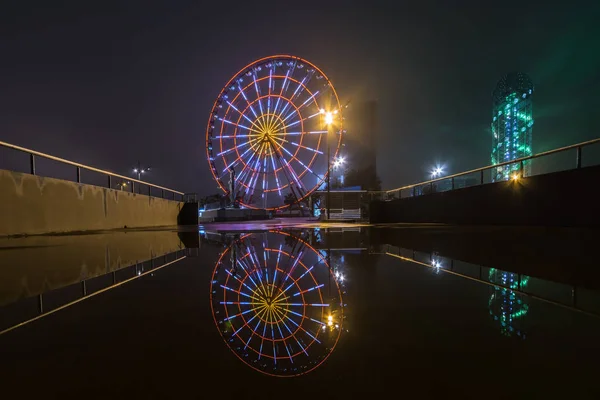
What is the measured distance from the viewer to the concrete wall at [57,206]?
478cm

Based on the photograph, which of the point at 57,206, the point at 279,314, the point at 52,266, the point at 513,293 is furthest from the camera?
the point at 57,206

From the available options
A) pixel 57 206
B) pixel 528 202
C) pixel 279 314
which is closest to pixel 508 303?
pixel 279 314

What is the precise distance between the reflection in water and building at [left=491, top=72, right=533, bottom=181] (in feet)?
146

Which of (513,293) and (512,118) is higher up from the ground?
(512,118)

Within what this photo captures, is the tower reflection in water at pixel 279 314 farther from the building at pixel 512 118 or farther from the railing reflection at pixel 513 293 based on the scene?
the building at pixel 512 118

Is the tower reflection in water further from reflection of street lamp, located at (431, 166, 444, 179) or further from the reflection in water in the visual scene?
reflection of street lamp, located at (431, 166, 444, 179)

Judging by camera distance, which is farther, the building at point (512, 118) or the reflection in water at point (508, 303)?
the building at point (512, 118)

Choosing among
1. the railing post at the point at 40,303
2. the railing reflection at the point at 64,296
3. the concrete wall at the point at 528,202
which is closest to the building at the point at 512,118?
the concrete wall at the point at 528,202

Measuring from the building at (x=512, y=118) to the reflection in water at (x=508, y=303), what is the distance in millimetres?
44497

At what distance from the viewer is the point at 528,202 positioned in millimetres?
6410

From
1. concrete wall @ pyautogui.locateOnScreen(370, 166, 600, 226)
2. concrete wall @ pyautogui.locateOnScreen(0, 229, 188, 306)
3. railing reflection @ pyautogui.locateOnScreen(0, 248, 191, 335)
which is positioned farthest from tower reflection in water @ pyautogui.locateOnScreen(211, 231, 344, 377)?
concrete wall @ pyautogui.locateOnScreen(370, 166, 600, 226)

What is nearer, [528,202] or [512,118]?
[528,202]

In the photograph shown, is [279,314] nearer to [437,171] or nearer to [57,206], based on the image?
[57,206]

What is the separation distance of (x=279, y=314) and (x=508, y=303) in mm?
1057
